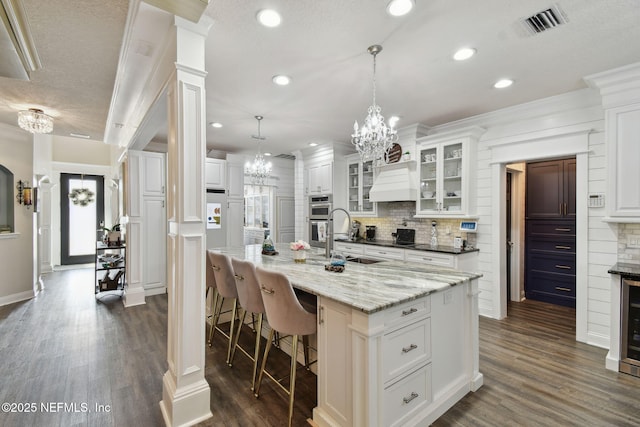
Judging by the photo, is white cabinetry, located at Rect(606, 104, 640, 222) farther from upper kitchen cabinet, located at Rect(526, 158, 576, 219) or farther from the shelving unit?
the shelving unit

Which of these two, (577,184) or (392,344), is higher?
(577,184)

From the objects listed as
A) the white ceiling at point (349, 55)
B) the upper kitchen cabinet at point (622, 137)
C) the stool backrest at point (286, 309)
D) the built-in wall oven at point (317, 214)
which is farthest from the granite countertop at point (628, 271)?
the built-in wall oven at point (317, 214)

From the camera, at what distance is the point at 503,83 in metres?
2.99

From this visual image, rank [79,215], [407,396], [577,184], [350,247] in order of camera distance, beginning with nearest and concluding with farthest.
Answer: [407,396]
[577,184]
[350,247]
[79,215]

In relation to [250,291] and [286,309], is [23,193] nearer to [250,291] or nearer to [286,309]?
[250,291]

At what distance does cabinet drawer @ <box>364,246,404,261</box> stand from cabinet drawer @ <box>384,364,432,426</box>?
2.59 m

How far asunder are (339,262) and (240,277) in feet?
2.71

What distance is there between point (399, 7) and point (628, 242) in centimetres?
322

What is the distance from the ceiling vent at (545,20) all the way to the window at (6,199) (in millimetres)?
6726

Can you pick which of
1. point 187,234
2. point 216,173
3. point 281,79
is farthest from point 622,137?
point 216,173

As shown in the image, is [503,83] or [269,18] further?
[503,83]

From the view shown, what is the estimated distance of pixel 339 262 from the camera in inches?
96.1

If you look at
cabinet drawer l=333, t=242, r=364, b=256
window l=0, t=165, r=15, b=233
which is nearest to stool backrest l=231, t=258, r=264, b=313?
cabinet drawer l=333, t=242, r=364, b=256

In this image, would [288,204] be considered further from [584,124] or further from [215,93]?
[584,124]
